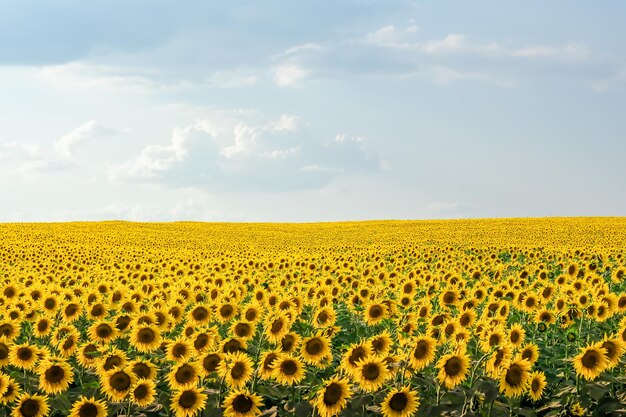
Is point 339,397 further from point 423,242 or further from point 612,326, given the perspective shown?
point 423,242

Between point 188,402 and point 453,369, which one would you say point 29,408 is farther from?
point 453,369

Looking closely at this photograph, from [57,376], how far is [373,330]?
204 inches

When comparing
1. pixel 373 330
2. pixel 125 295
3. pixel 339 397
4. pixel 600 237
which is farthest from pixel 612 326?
pixel 600 237

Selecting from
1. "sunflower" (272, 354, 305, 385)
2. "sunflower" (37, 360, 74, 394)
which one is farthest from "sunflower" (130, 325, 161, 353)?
"sunflower" (272, 354, 305, 385)

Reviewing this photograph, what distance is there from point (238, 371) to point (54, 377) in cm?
209

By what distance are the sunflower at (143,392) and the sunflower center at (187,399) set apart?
1.44 feet

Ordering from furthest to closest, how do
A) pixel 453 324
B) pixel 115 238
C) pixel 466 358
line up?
1. pixel 115 238
2. pixel 453 324
3. pixel 466 358

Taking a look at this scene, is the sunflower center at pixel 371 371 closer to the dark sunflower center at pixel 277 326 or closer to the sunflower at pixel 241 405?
the sunflower at pixel 241 405

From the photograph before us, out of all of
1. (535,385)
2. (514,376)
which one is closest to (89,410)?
(514,376)

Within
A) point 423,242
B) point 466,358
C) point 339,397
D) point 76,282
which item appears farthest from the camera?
point 423,242

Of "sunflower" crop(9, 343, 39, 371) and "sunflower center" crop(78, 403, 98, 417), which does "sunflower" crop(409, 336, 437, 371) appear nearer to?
"sunflower center" crop(78, 403, 98, 417)

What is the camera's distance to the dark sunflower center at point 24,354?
854 centimetres

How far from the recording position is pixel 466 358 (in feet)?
23.7

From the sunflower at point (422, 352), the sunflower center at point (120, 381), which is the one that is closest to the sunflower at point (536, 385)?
the sunflower at point (422, 352)
